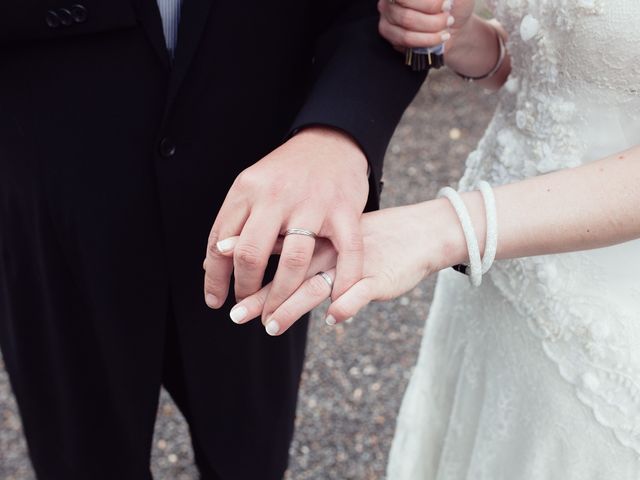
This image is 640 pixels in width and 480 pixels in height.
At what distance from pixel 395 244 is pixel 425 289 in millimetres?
2004

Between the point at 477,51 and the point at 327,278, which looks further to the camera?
the point at 477,51

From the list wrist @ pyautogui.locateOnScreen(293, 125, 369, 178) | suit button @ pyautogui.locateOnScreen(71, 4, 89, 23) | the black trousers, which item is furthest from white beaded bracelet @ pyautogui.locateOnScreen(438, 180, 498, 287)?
suit button @ pyautogui.locateOnScreen(71, 4, 89, 23)

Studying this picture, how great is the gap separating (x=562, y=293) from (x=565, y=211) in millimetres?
282

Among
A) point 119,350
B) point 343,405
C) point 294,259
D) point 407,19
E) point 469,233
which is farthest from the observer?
point 343,405

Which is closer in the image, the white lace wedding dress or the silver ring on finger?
the silver ring on finger

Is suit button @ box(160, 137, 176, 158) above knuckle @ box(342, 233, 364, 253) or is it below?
above

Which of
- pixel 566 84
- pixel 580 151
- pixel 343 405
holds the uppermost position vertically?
pixel 566 84

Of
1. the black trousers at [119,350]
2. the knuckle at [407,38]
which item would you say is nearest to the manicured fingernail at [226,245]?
the black trousers at [119,350]

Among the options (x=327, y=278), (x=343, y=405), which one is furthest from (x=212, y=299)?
Answer: (x=343, y=405)

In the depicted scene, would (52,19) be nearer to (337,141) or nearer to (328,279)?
(337,141)

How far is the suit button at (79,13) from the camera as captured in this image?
105 cm

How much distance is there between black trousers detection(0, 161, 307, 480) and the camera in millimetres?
1294

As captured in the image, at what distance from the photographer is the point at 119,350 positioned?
4.72ft

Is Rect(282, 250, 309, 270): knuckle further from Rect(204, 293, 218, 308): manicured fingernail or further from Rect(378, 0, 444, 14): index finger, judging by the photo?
Rect(378, 0, 444, 14): index finger
